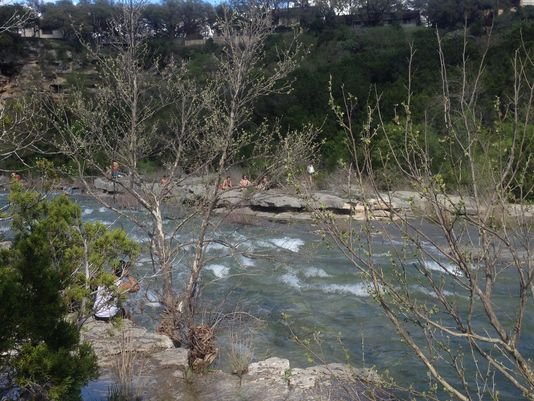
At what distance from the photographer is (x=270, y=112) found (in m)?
34.8

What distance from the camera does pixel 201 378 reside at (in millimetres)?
7273

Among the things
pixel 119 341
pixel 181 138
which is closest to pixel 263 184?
pixel 181 138

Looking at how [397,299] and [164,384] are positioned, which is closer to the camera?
[397,299]

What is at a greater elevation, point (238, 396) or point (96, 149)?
point (96, 149)

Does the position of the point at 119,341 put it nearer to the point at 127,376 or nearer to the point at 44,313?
the point at 127,376

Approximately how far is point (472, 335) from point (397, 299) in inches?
15.6

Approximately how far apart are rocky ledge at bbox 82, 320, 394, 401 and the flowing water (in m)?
0.35

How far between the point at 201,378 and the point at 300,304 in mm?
4176

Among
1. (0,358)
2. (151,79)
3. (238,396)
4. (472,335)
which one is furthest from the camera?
(151,79)

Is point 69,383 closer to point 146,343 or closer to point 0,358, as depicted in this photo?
point 0,358

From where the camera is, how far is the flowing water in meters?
8.35

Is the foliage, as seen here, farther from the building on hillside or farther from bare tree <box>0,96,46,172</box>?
the building on hillside

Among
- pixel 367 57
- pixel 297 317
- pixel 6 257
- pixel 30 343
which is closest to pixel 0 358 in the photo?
pixel 30 343

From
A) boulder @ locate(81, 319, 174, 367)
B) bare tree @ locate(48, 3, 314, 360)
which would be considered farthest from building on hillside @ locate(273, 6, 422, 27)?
boulder @ locate(81, 319, 174, 367)
